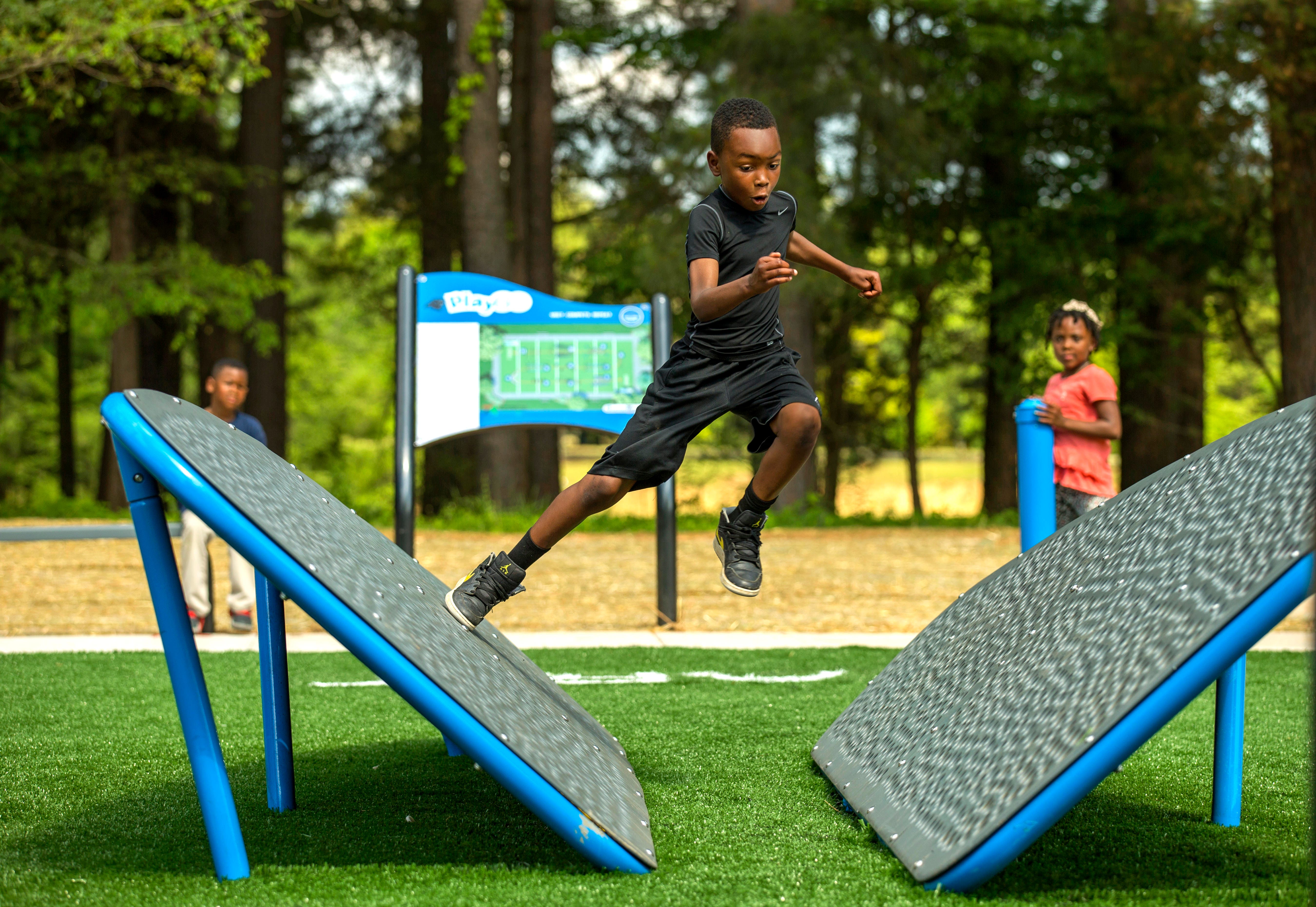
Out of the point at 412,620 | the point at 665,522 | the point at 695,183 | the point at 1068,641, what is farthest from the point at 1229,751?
the point at 695,183

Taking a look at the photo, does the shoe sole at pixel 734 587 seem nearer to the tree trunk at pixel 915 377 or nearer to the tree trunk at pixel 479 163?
the tree trunk at pixel 479 163

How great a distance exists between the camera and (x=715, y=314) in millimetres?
3355

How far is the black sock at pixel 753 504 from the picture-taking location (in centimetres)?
389

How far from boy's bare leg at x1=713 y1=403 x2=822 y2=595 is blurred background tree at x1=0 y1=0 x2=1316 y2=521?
8.23 meters

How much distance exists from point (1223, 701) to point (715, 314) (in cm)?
184

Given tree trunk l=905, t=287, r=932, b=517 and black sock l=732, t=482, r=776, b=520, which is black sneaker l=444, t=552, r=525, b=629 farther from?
tree trunk l=905, t=287, r=932, b=517

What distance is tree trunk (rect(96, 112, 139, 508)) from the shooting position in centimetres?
1616

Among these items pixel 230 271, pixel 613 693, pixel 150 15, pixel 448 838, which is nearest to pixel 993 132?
pixel 230 271

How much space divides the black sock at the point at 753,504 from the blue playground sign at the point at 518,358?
3515 mm

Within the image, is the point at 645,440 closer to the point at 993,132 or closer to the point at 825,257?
the point at 825,257

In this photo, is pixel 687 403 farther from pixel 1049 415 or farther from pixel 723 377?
pixel 1049 415

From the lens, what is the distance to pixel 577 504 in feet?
11.9

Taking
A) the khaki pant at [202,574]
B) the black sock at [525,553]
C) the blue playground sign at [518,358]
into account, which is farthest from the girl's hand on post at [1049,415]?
the khaki pant at [202,574]

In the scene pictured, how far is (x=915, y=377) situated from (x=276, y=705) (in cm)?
2066
